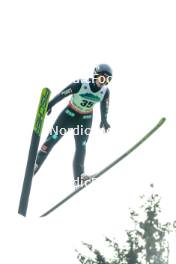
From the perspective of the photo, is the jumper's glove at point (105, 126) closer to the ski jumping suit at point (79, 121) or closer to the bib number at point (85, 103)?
the ski jumping suit at point (79, 121)

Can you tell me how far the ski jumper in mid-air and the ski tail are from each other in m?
0.39

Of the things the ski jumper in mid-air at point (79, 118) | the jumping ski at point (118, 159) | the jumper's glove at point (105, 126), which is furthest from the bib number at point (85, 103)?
the jumping ski at point (118, 159)

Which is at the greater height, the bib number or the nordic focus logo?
the bib number

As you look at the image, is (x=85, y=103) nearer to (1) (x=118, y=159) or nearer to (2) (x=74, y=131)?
(2) (x=74, y=131)

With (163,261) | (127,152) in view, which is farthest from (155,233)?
(127,152)

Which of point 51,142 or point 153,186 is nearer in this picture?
point 51,142

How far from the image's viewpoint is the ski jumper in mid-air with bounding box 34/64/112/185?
9.14 m

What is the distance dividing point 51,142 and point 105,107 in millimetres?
1154

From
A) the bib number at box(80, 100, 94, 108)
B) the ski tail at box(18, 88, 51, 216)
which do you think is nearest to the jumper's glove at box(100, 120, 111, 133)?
the bib number at box(80, 100, 94, 108)

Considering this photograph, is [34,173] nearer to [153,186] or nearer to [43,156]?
[43,156]

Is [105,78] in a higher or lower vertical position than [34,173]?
higher

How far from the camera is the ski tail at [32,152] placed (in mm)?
8852

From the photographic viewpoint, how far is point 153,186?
3859cm

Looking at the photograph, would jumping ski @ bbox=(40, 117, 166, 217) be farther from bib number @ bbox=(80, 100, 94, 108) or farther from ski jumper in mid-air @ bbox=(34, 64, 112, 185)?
bib number @ bbox=(80, 100, 94, 108)
